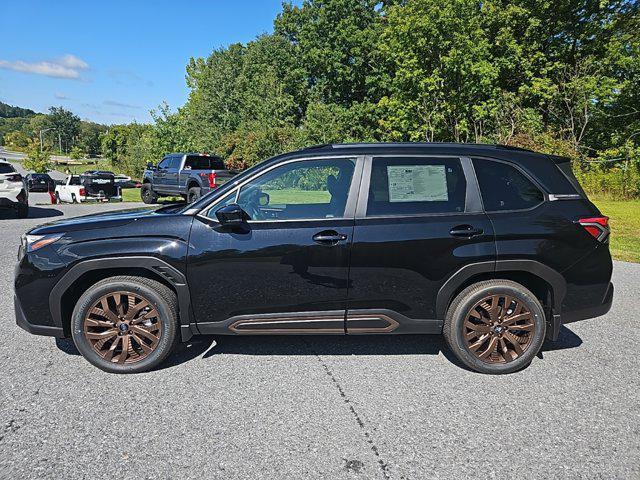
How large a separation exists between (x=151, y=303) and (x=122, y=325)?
317mm

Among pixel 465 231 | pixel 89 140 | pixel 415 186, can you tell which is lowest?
pixel 465 231

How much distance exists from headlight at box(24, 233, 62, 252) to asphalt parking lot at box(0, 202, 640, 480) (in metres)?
1.01

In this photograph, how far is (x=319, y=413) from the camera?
112 inches

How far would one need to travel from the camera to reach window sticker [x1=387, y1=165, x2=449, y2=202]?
3.48 meters

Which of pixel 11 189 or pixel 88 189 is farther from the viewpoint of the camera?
pixel 88 189

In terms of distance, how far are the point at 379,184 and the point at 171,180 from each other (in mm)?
14438

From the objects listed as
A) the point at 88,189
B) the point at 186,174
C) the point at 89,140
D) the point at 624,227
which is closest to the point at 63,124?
the point at 89,140

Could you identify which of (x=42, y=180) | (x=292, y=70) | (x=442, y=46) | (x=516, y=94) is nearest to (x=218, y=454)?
(x=442, y=46)

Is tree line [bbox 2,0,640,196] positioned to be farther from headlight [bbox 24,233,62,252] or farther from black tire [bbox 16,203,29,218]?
headlight [bbox 24,233,62,252]

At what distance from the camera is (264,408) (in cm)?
291

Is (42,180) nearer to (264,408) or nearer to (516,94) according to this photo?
(516,94)

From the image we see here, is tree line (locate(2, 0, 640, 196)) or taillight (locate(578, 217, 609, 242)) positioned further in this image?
tree line (locate(2, 0, 640, 196))

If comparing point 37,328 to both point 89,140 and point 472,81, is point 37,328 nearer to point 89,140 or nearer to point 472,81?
point 472,81

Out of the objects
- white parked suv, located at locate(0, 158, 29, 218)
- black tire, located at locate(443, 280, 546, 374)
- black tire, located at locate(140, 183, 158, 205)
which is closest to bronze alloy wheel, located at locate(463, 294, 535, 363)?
black tire, located at locate(443, 280, 546, 374)
